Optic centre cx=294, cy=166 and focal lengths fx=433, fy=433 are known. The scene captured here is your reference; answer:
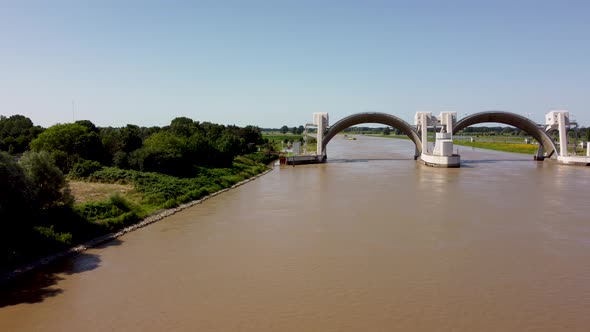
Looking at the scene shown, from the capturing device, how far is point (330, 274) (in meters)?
10.5

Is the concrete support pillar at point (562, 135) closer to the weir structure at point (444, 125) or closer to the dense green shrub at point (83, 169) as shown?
the weir structure at point (444, 125)

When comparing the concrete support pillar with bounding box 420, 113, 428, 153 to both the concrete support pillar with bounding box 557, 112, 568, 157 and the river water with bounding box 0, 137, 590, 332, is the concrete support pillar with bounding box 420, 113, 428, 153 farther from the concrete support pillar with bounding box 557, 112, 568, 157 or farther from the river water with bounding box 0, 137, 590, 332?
the river water with bounding box 0, 137, 590, 332

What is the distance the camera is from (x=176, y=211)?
60.7ft

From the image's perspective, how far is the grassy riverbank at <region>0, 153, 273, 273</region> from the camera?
1189 centimetres

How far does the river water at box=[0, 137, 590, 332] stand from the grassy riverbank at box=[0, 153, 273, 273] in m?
0.93

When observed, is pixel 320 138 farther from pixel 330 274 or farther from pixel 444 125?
pixel 330 274

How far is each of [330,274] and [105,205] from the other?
10109 mm

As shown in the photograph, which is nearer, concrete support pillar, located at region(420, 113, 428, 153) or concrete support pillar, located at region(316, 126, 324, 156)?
concrete support pillar, located at region(316, 126, 324, 156)

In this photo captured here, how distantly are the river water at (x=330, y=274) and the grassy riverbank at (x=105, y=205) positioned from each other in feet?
3.05

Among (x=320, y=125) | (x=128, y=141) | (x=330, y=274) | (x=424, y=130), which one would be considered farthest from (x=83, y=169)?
(x=424, y=130)

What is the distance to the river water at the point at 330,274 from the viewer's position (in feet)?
27.0

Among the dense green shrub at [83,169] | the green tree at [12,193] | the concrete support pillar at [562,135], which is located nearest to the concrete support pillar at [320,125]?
the dense green shrub at [83,169]

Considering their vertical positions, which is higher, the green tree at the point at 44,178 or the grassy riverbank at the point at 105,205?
the green tree at the point at 44,178

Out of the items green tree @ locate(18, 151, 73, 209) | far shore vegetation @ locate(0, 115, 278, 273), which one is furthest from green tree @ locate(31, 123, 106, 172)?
green tree @ locate(18, 151, 73, 209)
